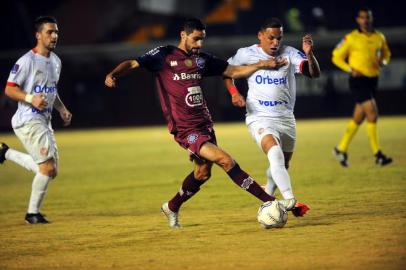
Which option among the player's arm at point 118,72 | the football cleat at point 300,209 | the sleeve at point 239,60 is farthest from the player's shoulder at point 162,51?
the football cleat at point 300,209

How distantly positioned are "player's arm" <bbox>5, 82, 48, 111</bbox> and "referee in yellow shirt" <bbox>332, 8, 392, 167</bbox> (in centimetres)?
650

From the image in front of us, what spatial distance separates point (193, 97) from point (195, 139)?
1.41 ft

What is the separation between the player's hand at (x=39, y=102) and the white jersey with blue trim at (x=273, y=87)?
200cm

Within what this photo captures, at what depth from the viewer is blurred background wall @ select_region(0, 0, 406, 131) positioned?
103 feet

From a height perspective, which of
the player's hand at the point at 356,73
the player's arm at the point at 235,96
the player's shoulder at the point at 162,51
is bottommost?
the player's hand at the point at 356,73

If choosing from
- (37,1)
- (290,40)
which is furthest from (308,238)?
(37,1)

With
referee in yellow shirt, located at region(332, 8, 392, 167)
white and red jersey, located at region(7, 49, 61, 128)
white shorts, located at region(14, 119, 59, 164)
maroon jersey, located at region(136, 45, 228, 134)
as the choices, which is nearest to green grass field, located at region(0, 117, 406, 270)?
referee in yellow shirt, located at region(332, 8, 392, 167)

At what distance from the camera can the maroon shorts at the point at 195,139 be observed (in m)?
8.01

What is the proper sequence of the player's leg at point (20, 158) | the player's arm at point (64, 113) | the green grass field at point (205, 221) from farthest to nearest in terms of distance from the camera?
the player's leg at point (20, 158), the player's arm at point (64, 113), the green grass field at point (205, 221)

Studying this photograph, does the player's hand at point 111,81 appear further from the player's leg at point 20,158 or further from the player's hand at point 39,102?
the player's leg at point 20,158

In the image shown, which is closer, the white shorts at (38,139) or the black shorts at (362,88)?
the white shorts at (38,139)

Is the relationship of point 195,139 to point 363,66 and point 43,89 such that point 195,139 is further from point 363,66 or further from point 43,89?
point 363,66

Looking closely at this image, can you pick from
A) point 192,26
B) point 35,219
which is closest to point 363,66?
point 192,26

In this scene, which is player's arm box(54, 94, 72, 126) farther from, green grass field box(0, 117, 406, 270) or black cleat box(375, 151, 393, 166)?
black cleat box(375, 151, 393, 166)
